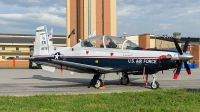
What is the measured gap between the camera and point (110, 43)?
42.5 ft

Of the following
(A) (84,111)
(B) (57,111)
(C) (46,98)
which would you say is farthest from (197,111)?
(C) (46,98)

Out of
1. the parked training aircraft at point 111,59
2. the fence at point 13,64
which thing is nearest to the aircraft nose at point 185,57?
the parked training aircraft at point 111,59

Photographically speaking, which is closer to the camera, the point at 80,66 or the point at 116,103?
the point at 116,103

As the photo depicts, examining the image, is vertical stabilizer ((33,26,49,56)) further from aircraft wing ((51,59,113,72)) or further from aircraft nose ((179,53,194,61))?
aircraft nose ((179,53,194,61))

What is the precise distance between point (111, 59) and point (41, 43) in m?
4.59

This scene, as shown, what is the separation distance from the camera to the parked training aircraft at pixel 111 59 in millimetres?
11938

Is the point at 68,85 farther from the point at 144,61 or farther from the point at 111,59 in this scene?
the point at 144,61

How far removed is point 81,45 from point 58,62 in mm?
1557

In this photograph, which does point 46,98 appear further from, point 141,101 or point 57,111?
point 141,101

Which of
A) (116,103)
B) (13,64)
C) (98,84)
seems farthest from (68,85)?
(13,64)

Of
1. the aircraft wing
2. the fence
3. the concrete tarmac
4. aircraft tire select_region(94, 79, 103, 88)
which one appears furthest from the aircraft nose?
the fence

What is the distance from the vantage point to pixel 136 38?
56469 millimetres

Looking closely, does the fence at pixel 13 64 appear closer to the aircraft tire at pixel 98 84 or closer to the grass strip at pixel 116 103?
the aircraft tire at pixel 98 84

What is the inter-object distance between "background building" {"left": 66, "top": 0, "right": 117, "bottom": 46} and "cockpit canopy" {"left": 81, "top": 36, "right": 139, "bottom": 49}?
42.1 meters
